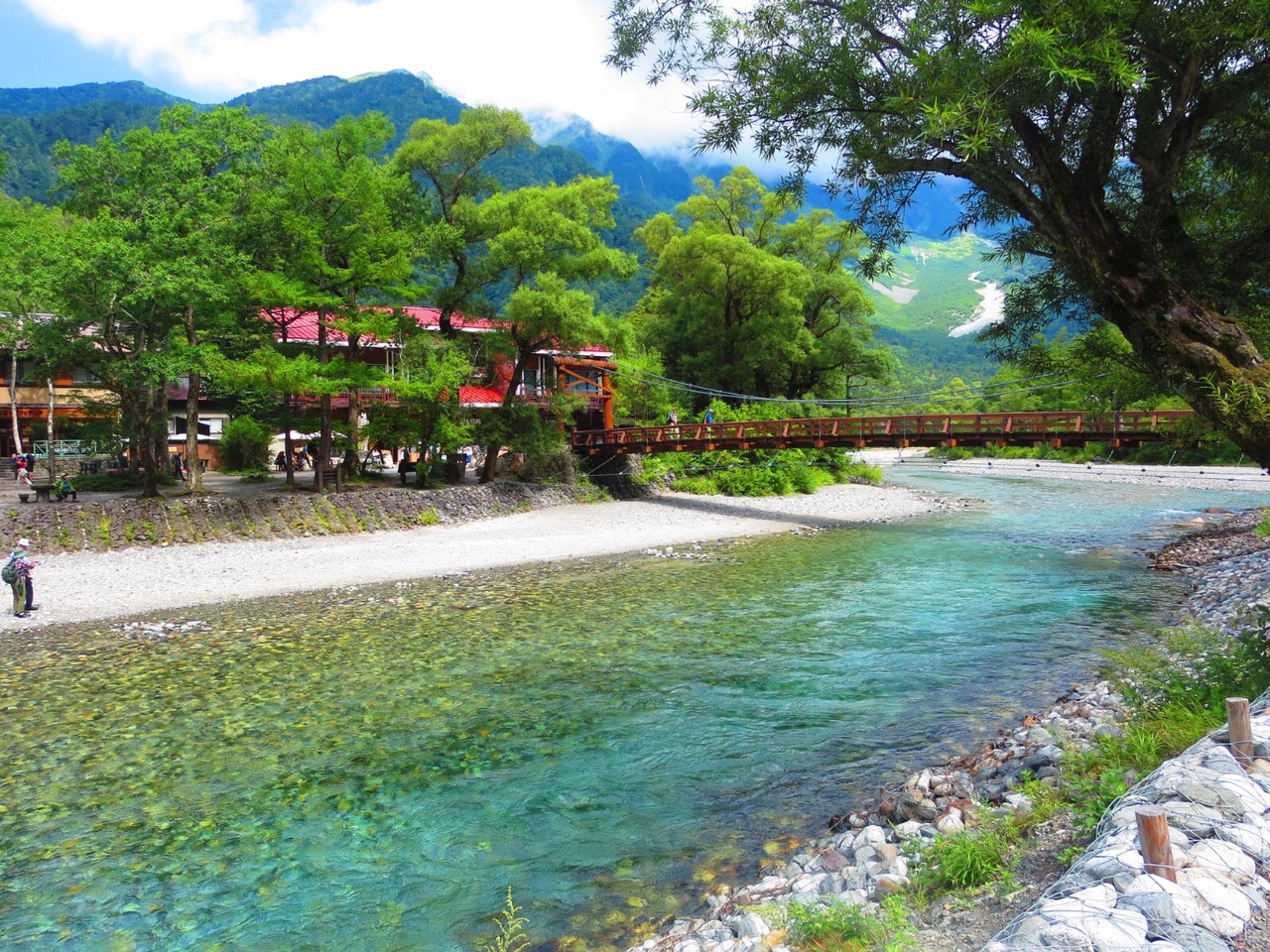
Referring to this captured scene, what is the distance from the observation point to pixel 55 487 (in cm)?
1738

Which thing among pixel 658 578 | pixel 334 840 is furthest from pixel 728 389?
pixel 334 840

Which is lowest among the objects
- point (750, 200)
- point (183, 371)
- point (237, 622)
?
point (237, 622)

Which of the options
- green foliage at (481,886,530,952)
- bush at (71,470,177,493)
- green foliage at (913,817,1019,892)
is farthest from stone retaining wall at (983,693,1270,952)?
bush at (71,470,177,493)

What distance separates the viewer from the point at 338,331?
61.8 ft

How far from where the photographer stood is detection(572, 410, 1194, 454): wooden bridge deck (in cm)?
1847

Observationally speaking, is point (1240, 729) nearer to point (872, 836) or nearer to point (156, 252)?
point (872, 836)

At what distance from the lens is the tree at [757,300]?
32000 mm

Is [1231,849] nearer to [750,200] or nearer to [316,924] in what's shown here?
[316,924]

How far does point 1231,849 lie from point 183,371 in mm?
19196

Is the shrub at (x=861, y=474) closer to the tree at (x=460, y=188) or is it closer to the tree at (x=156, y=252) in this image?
the tree at (x=460, y=188)

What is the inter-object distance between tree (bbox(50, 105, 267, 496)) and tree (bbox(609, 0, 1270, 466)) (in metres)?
14.2

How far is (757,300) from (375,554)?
72.5ft

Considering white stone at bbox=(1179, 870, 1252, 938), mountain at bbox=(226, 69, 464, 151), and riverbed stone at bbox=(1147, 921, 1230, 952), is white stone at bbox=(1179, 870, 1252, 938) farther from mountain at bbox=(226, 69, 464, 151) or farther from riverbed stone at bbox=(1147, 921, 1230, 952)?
mountain at bbox=(226, 69, 464, 151)

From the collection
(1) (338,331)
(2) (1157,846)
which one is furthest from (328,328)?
(2) (1157,846)
